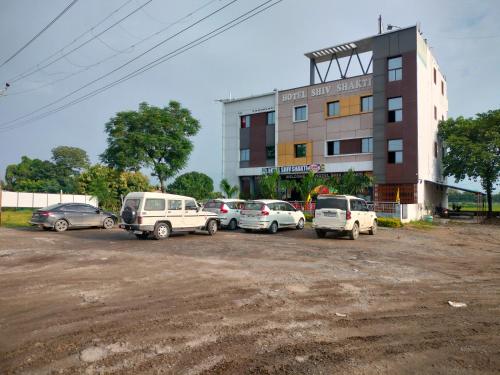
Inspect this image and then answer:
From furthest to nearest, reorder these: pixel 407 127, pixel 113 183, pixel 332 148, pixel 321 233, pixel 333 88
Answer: pixel 113 183 → pixel 332 148 → pixel 333 88 → pixel 407 127 → pixel 321 233

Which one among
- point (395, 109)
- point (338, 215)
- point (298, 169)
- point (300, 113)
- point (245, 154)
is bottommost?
point (338, 215)

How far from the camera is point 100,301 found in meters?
6.06

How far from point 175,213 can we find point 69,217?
22.8 feet

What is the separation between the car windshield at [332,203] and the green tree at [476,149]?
18936 mm

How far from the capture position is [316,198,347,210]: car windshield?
1566cm

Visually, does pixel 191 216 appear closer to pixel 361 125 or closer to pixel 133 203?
pixel 133 203

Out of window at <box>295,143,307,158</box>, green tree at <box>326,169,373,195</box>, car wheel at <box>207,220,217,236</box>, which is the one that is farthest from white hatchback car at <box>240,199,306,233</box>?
window at <box>295,143,307,158</box>

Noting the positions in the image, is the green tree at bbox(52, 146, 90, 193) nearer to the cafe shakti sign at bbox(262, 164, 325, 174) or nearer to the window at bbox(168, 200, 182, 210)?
the cafe shakti sign at bbox(262, 164, 325, 174)

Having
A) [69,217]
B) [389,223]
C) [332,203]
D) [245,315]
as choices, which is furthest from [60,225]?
[389,223]

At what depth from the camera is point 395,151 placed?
28797mm

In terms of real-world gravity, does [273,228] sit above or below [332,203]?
below

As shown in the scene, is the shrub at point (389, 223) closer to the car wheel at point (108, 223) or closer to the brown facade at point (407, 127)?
the brown facade at point (407, 127)

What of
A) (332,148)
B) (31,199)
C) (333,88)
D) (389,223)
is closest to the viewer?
(389,223)

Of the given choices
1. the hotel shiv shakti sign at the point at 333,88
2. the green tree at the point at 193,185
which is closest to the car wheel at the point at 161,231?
the green tree at the point at 193,185
